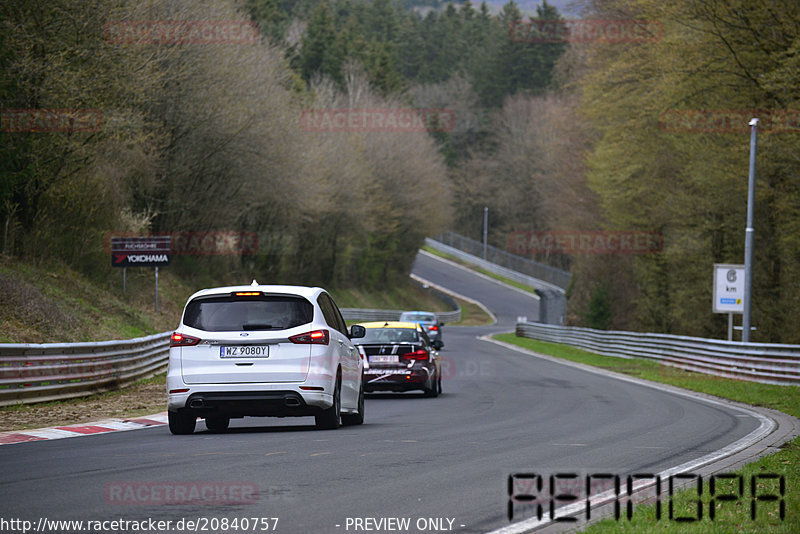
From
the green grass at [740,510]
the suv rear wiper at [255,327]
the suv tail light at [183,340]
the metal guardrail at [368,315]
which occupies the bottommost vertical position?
the metal guardrail at [368,315]

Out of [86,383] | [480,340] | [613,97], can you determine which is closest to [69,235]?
[86,383]

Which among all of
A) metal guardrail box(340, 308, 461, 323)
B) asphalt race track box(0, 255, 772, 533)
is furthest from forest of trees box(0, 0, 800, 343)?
asphalt race track box(0, 255, 772, 533)

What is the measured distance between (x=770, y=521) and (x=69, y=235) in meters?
30.5

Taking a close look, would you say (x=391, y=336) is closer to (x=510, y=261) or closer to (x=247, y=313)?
Answer: (x=247, y=313)

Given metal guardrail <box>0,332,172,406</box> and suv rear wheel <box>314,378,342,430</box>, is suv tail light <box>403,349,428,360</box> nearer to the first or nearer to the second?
metal guardrail <box>0,332,172,406</box>

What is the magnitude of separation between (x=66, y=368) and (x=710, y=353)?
19.6 meters

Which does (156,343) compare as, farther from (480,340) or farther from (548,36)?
(548,36)

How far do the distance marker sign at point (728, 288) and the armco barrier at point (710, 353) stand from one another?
1251 mm

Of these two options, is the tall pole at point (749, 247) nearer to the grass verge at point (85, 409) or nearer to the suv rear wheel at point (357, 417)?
the grass verge at point (85, 409)

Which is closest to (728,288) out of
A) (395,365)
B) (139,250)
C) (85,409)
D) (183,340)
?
(395,365)

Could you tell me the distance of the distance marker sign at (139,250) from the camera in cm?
3356

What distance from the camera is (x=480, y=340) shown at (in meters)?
57.6

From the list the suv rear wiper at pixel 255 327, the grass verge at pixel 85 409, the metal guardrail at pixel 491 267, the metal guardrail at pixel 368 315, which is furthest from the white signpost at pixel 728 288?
the metal guardrail at pixel 491 267

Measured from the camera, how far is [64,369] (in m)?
19.2
